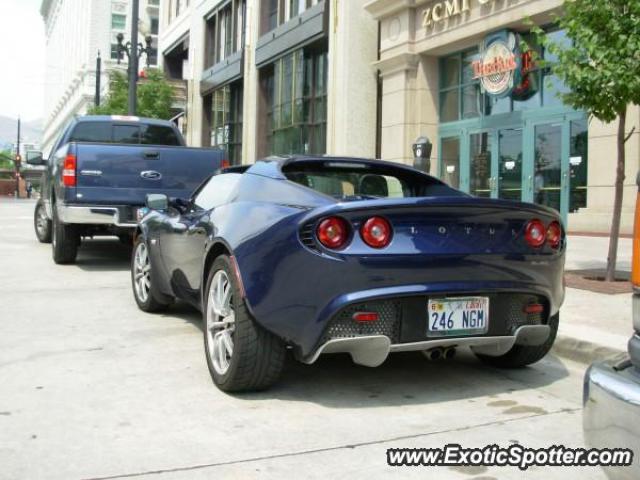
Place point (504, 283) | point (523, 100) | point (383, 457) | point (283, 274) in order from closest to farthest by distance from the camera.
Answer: point (383, 457)
point (283, 274)
point (504, 283)
point (523, 100)

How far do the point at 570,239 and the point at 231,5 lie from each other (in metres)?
23.7

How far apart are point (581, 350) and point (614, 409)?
9.80 feet

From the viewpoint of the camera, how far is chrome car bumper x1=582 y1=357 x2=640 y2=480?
6.25 feet

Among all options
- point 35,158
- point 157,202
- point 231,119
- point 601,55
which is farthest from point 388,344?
point 231,119

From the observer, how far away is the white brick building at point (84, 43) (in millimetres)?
81250

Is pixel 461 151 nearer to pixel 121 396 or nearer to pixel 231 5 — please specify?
pixel 121 396

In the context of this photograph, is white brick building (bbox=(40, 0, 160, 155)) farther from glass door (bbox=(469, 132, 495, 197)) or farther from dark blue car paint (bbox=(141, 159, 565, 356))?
dark blue car paint (bbox=(141, 159, 565, 356))

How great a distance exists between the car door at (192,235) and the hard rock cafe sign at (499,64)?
11.8 meters

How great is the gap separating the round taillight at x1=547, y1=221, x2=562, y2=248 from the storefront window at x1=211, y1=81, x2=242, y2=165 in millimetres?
27265

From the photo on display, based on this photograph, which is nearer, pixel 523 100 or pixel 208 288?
pixel 208 288

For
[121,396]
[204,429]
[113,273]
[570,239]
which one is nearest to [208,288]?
[121,396]

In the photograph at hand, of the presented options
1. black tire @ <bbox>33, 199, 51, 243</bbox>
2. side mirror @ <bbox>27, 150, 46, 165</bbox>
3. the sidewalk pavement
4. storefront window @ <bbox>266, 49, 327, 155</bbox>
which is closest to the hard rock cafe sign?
storefront window @ <bbox>266, 49, 327, 155</bbox>

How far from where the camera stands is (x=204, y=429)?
3.24 meters

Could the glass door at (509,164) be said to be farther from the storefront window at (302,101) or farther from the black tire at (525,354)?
the black tire at (525,354)
